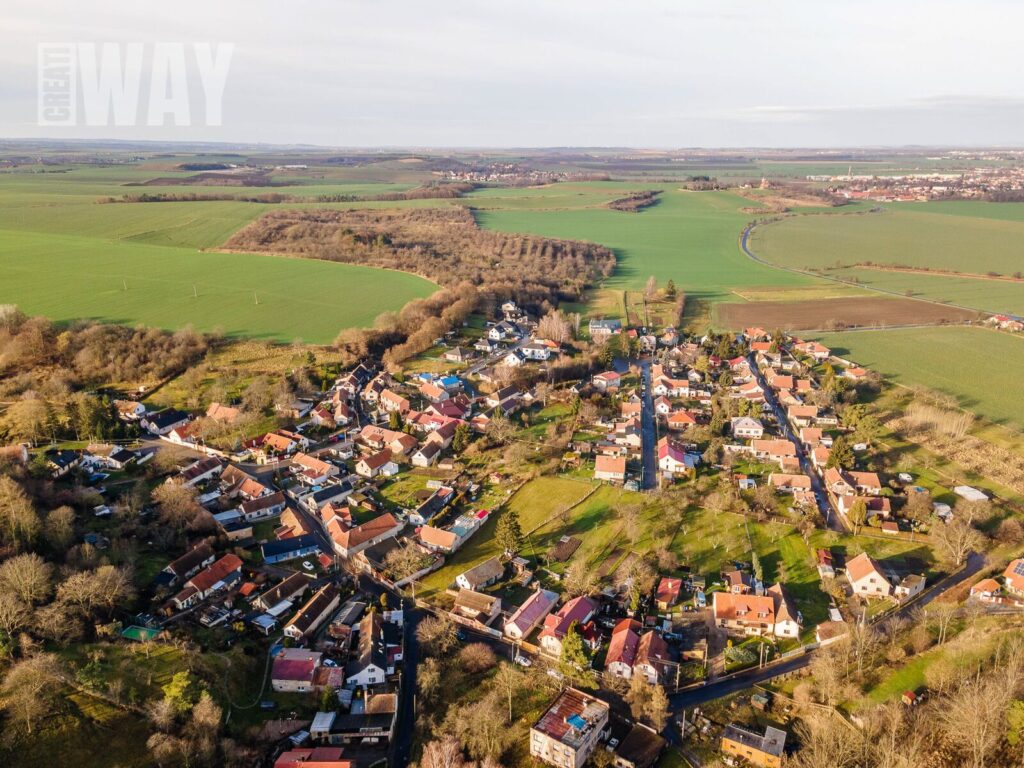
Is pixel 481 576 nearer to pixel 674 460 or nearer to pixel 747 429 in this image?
pixel 674 460

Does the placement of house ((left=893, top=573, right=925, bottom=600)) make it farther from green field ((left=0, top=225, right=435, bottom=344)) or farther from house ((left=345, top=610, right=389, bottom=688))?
green field ((left=0, top=225, right=435, bottom=344))

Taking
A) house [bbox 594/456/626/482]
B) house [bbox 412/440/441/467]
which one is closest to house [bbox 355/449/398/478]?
house [bbox 412/440/441/467]

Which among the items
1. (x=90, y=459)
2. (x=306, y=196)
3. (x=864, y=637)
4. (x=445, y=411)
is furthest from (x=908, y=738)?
(x=306, y=196)

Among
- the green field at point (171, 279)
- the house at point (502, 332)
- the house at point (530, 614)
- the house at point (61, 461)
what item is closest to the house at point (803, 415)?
the house at point (530, 614)

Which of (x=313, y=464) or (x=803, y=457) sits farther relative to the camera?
(x=803, y=457)

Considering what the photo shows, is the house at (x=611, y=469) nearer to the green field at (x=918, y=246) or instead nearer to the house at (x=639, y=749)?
the house at (x=639, y=749)

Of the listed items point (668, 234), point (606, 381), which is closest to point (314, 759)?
point (606, 381)
